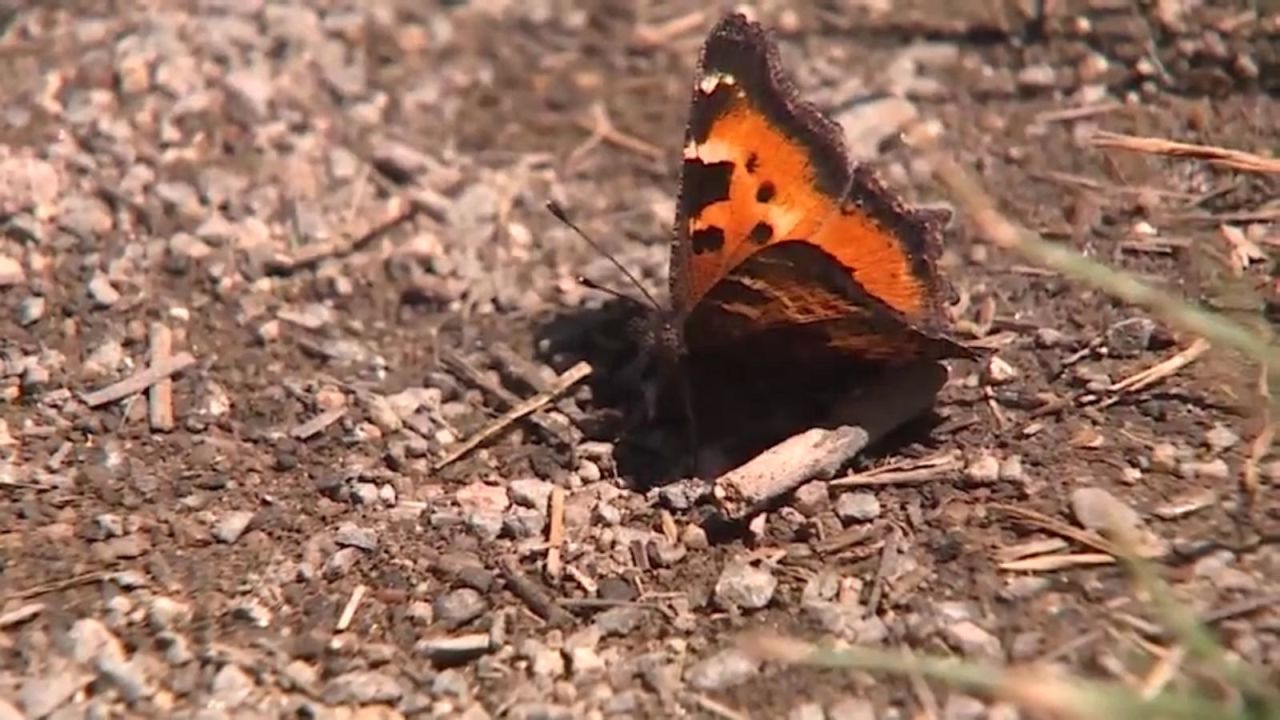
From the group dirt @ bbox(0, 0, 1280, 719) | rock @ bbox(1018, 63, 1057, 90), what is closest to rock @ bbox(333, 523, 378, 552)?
dirt @ bbox(0, 0, 1280, 719)

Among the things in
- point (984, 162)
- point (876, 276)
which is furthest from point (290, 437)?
point (984, 162)

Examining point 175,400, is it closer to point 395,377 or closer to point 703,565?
point 395,377

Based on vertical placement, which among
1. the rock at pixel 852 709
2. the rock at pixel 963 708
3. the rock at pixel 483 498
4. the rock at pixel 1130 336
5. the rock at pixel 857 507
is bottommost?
the rock at pixel 483 498

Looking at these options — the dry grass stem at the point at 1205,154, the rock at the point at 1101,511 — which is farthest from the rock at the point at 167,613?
the dry grass stem at the point at 1205,154

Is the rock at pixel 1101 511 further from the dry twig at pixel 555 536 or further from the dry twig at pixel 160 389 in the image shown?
the dry twig at pixel 160 389

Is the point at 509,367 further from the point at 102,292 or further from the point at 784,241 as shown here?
the point at 102,292

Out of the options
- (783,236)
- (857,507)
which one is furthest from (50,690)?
(783,236)
